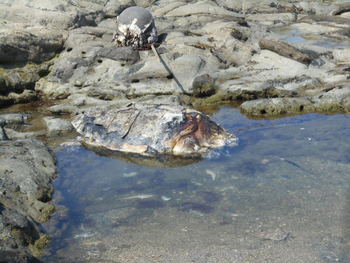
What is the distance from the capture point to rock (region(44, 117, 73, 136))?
973 cm

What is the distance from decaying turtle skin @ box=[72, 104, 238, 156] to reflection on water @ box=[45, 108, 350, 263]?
0.37m

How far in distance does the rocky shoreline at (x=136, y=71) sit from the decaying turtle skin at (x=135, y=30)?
20.3 inches

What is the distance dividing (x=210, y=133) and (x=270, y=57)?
242 inches

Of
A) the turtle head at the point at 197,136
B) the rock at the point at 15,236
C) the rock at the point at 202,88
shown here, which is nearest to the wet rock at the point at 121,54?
the rock at the point at 202,88

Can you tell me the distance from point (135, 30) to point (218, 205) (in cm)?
883

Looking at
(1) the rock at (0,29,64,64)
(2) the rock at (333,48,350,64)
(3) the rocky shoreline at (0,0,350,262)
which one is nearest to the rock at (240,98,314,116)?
(3) the rocky shoreline at (0,0,350,262)

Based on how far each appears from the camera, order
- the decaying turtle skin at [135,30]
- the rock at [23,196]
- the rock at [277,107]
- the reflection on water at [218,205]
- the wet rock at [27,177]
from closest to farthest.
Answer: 1. the rock at [23,196]
2. the reflection on water at [218,205]
3. the wet rock at [27,177]
4. the rock at [277,107]
5. the decaying turtle skin at [135,30]

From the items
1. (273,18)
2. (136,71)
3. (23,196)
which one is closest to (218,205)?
(23,196)

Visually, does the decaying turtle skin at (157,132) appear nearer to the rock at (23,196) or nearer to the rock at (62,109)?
the rock at (23,196)

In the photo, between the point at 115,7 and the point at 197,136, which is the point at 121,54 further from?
the point at 115,7

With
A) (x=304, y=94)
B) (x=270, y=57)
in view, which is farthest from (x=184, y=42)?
(x=304, y=94)

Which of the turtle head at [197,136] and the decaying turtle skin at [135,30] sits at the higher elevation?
the decaying turtle skin at [135,30]

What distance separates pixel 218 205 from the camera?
657 centimetres

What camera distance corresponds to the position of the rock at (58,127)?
9.73 metres
